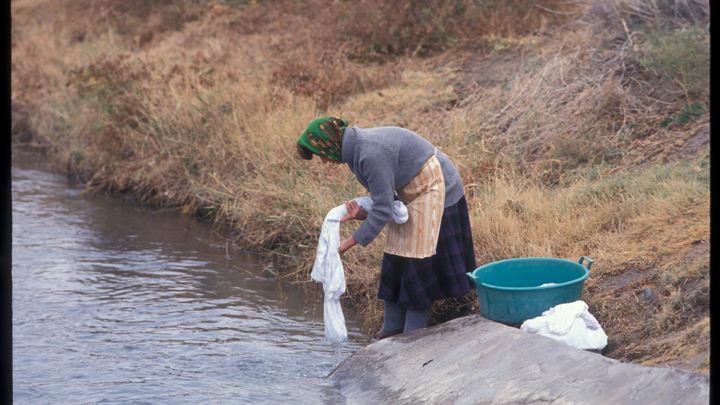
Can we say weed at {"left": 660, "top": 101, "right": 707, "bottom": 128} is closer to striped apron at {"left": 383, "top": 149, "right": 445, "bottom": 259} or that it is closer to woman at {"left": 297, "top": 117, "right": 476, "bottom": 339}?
woman at {"left": 297, "top": 117, "right": 476, "bottom": 339}

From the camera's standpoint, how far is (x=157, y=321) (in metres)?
5.29

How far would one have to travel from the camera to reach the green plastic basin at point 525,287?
3676 mm

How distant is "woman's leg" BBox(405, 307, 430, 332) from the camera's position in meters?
4.08

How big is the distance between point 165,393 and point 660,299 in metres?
3.07

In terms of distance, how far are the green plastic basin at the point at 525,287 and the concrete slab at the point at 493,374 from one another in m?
0.14

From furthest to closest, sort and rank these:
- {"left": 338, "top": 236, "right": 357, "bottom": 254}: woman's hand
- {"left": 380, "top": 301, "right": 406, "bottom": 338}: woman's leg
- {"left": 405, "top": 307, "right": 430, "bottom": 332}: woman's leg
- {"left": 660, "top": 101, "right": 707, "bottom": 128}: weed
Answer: {"left": 660, "top": 101, "right": 707, "bottom": 128}: weed
{"left": 380, "top": 301, "right": 406, "bottom": 338}: woman's leg
{"left": 405, "top": 307, "right": 430, "bottom": 332}: woman's leg
{"left": 338, "top": 236, "right": 357, "bottom": 254}: woman's hand

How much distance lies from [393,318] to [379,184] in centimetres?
111

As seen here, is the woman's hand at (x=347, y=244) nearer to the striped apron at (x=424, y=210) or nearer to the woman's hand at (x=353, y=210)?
the woman's hand at (x=353, y=210)

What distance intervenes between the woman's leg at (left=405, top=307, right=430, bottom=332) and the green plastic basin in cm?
38

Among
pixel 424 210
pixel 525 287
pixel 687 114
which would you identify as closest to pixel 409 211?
pixel 424 210

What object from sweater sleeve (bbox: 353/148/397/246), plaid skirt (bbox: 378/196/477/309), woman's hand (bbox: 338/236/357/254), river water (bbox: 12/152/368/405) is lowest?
river water (bbox: 12/152/368/405)

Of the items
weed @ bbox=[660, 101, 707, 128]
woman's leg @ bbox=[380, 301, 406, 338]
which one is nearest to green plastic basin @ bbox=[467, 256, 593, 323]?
woman's leg @ bbox=[380, 301, 406, 338]

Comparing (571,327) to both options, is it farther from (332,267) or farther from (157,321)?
(157,321)

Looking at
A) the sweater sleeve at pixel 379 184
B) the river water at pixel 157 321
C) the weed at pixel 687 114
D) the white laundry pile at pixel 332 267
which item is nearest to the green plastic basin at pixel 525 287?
the sweater sleeve at pixel 379 184
